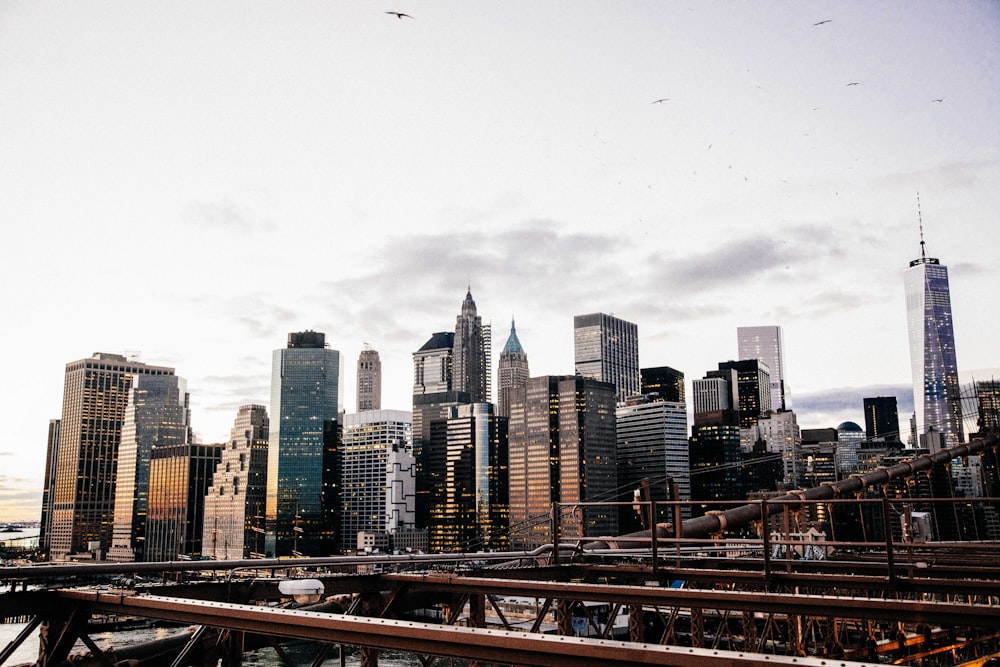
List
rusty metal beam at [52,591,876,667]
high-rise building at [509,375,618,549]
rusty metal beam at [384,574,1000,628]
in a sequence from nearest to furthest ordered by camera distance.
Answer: rusty metal beam at [52,591,876,667]
rusty metal beam at [384,574,1000,628]
high-rise building at [509,375,618,549]

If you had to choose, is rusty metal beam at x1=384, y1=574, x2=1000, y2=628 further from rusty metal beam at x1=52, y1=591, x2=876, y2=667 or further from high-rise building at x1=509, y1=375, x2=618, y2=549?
high-rise building at x1=509, y1=375, x2=618, y2=549

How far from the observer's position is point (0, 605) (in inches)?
285

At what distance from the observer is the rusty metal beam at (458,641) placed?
390cm

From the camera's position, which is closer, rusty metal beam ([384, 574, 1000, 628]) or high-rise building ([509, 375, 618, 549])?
rusty metal beam ([384, 574, 1000, 628])

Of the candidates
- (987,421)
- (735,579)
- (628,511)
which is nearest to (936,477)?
(987,421)

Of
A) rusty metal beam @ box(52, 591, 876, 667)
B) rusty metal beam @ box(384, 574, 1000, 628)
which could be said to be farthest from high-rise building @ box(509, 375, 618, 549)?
rusty metal beam @ box(52, 591, 876, 667)

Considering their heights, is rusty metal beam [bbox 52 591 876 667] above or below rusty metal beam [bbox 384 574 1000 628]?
above

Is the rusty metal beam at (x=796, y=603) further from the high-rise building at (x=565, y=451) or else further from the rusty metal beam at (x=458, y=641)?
the high-rise building at (x=565, y=451)

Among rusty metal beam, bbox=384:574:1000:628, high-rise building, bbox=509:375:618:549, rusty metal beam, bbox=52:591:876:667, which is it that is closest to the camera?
rusty metal beam, bbox=52:591:876:667

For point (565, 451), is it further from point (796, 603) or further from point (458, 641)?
point (458, 641)

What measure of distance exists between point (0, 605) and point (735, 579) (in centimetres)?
888

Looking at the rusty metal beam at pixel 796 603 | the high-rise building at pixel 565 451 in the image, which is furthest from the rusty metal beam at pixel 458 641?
the high-rise building at pixel 565 451

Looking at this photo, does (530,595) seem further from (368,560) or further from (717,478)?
(717,478)

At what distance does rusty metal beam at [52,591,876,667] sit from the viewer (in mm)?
3896
